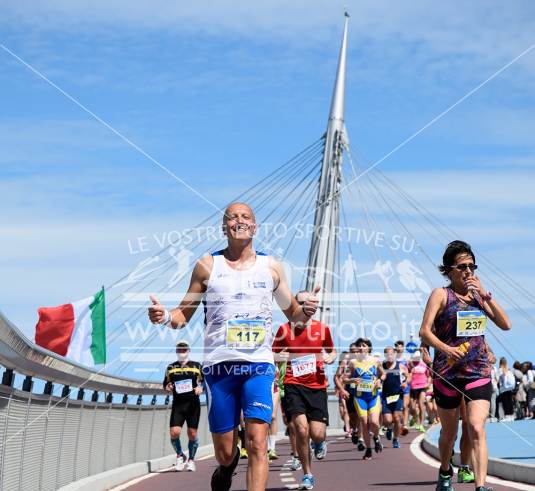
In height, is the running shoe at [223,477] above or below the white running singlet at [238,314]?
below

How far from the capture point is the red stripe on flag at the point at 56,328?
2867cm

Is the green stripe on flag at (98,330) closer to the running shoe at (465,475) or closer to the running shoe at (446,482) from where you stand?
the running shoe at (465,475)

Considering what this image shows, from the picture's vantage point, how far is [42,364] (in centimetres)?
988

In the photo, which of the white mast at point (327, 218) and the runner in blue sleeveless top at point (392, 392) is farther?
the white mast at point (327, 218)

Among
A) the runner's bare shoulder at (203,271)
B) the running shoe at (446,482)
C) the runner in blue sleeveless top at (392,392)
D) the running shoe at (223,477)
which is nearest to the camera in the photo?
the runner's bare shoulder at (203,271)

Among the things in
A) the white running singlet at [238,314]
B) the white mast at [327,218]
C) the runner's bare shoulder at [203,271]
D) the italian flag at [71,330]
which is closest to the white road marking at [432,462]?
the white running singlet at [238,314]

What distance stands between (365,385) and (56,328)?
36.4 ft

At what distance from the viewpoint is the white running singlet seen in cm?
822

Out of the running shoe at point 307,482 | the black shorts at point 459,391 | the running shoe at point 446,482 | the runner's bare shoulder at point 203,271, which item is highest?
the runner's bare shoulder at point 203,271

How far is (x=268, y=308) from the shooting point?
27.5ft

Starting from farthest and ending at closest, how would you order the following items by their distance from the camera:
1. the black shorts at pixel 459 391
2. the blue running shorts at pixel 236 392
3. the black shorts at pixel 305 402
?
the black shorts at pixel 305 402 < the black shorts at pixel 459 391 < the blue running shorts at pixel 236 392

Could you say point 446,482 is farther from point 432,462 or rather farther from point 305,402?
point 432,462

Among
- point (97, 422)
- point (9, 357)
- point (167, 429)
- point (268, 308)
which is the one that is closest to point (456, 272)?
point (268, 308)

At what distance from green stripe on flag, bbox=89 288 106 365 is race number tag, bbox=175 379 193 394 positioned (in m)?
12.4
